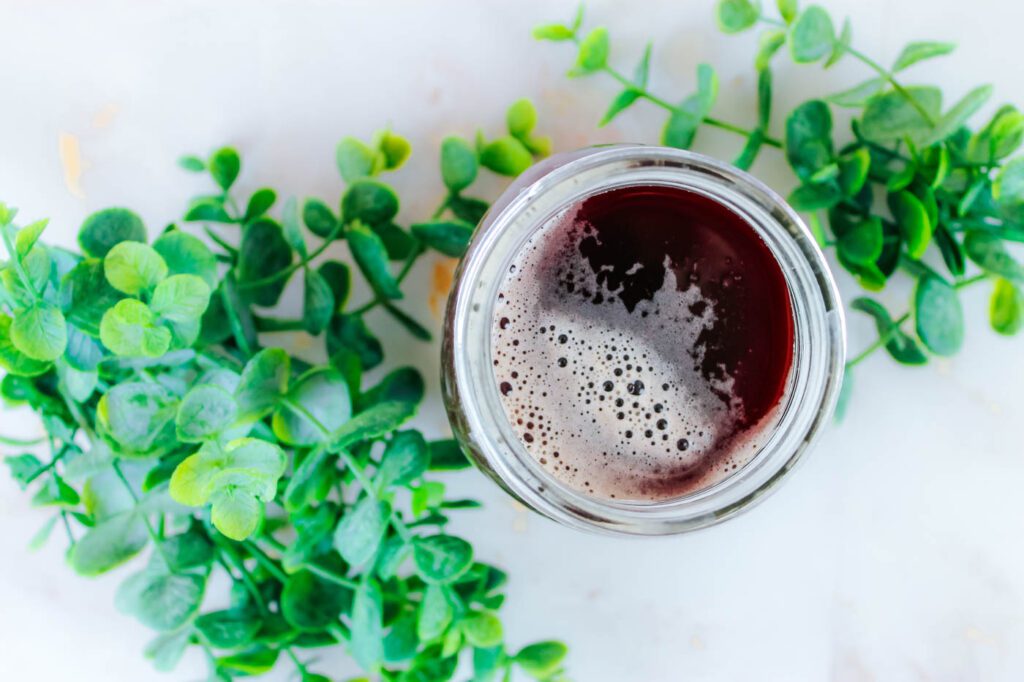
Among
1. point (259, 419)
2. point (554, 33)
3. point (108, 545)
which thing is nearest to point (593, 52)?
point (554, 33)

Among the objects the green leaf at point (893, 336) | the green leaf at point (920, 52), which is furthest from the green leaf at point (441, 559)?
the green leaf at point (920, 52)

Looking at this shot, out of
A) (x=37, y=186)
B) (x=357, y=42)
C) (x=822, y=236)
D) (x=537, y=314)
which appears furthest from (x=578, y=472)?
(x=37, y=186)

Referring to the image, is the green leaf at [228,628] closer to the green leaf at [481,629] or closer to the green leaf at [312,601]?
the green leaf at [312,601]

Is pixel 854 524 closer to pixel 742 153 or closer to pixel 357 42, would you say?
pixel 742 153

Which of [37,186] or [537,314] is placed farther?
[37,186]

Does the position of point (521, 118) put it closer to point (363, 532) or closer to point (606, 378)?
point (606, 378)

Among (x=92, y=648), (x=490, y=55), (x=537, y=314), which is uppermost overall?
(x=490, y=55)

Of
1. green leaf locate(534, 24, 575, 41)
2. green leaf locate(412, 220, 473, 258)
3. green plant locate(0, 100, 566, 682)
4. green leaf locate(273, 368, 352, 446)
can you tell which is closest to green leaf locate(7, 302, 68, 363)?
green plant locate(0, 100, 566, 682)
